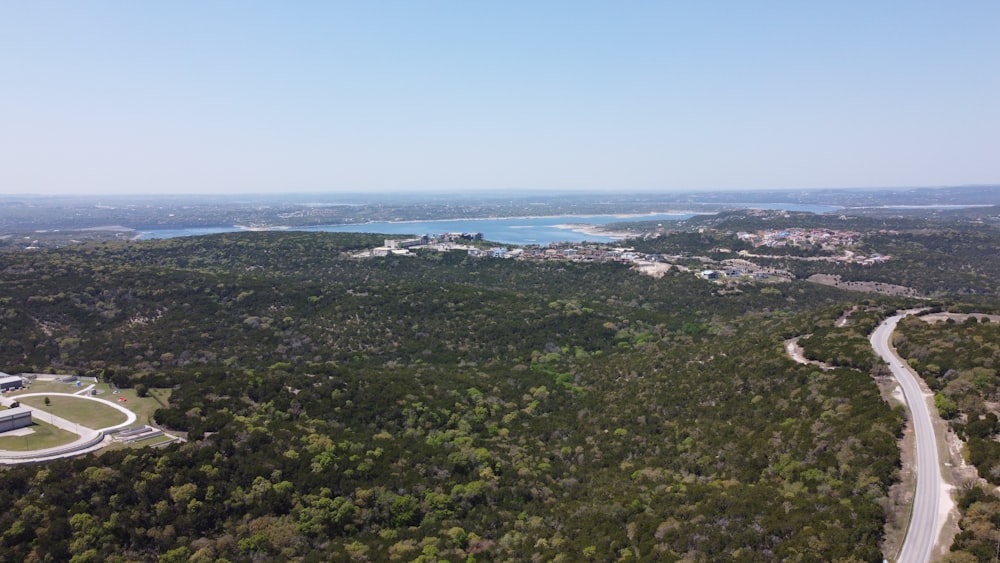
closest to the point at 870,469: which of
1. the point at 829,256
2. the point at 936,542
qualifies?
the point at 936,542

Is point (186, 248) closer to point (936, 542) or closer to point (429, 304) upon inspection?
point (429, 304)

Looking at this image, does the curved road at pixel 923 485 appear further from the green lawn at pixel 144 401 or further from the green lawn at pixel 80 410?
the green lawn at pixel 80 410

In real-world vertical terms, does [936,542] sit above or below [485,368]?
above

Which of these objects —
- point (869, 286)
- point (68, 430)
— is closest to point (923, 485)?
point (68, 430)

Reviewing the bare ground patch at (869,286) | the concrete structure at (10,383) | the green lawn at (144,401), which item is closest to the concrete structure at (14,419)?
the green lawn at (144,401)

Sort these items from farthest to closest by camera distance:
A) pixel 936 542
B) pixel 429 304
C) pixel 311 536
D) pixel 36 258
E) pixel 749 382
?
pixel 36 258, pixel 429 304, pixel 749 382, pixel 311 536, pixel 936 542

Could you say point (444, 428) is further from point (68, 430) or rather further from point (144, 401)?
point (68, 430)
